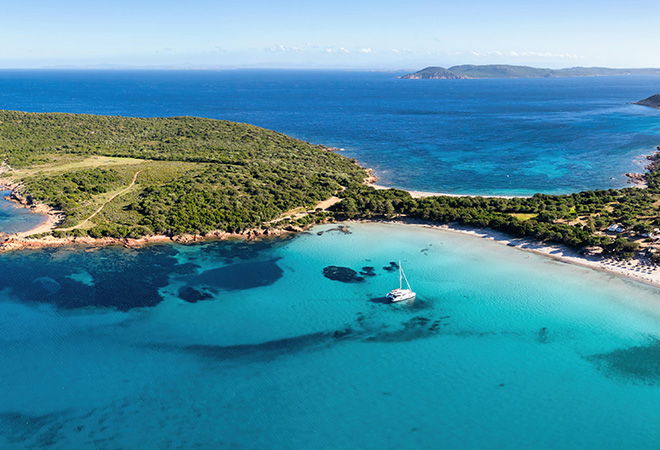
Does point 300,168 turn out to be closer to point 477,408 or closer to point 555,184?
point 555,184

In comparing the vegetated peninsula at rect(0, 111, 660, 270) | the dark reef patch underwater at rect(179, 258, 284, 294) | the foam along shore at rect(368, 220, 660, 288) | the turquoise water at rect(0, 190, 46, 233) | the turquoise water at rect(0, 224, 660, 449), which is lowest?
the turquoise water at rect(0, 224, 660, 449)

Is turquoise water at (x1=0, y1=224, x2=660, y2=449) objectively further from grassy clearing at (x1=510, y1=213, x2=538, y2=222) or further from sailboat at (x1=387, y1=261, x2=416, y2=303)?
grassy clearing at (x1=510, y1=213, x2=538, y2=222)

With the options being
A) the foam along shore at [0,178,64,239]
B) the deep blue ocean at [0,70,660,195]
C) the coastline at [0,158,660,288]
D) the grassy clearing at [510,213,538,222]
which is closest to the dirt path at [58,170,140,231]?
the coastline at [0,158,660,288]

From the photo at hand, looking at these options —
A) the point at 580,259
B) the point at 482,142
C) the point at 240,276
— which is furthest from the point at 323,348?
the point at 482,142

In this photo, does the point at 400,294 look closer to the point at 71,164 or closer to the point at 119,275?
the point at 119,275

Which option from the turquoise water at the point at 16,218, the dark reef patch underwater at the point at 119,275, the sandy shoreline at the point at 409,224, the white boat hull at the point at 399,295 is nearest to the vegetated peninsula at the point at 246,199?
the sandy shoreline at the point at 409,224

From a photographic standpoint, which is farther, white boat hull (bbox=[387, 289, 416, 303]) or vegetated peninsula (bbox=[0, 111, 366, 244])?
vegetated peninsula (bbox=[0, 111, 366, 244])

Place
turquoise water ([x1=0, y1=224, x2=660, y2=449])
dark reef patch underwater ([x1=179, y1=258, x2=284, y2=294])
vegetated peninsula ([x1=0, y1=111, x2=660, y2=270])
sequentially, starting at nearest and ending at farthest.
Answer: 1. turquoise water ([x1=0, y1=224, x2=660, y2=449])
2. dark reef patch underwater ([x1=179, y1=258, x2=284, y2=294])
3. vegetated peninsula ([x1=0, y1=111, x2=660, y2=270])
